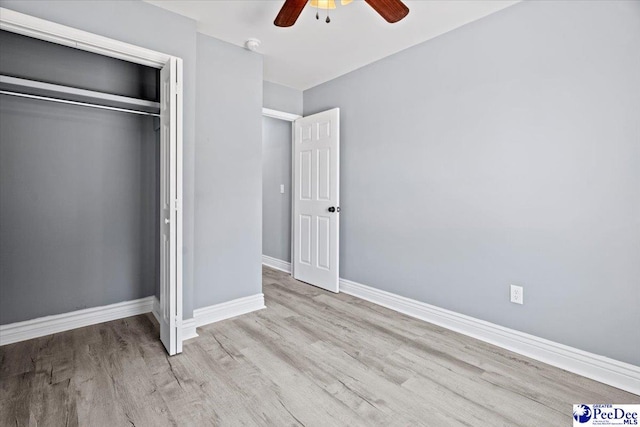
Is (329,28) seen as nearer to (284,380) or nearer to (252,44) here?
(252,44)

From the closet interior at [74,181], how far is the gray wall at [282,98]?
1.28 m

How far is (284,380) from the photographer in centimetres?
194

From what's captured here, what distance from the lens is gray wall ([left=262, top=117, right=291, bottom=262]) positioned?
14.9 feet

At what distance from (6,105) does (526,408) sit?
3.97m

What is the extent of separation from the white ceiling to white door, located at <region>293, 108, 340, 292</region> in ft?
2.10

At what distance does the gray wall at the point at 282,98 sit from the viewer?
3.82 metres

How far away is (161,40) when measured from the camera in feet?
7.73

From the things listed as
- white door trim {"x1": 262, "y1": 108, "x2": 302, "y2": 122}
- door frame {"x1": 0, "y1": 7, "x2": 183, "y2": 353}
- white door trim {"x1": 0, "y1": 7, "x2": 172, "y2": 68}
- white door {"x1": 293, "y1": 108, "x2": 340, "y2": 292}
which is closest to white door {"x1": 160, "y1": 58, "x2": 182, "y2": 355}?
door frame {"x1": 0, "y1": 7, "x2": 183, "y2": 353}

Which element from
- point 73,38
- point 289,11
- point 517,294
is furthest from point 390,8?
point 517,294

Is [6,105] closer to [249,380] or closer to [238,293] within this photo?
[238,293]

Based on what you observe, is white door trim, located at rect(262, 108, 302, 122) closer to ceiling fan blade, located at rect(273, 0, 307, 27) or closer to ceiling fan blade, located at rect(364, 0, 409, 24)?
ceiling fan blade, located at rect(273, 0, 307, 27)

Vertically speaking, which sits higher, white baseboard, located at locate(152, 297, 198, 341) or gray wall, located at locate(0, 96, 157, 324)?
gray wall, located at locate(0, 96, 157, 324)

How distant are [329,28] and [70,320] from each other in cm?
323

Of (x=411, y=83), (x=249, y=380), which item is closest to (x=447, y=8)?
(x=411, y=83)
